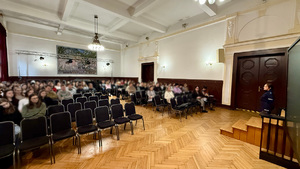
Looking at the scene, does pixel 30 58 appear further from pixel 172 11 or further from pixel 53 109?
pixel 172 11

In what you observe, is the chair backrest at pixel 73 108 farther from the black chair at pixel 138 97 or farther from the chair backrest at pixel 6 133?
the black chair at pixel 138 97

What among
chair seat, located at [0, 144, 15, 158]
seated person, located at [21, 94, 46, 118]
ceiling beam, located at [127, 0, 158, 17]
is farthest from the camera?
ceiling beam, located at [127, 0, 158, 17]

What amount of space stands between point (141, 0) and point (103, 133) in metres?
5.84

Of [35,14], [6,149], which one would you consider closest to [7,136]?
[6,149]

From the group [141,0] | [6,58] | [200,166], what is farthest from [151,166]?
[6,58]

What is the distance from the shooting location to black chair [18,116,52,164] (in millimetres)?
2174

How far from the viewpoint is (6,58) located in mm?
8078

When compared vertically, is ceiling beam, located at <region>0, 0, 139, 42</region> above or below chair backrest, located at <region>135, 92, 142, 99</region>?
above

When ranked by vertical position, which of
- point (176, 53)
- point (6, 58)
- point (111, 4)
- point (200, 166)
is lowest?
point (200, 166)

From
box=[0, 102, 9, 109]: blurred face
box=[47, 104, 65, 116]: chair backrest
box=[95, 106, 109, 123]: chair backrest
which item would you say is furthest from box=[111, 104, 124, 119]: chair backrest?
box=[0, 102, 9, 109]: blurred face

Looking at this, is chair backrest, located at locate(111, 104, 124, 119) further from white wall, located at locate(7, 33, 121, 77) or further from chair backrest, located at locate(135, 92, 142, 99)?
white wall, located at locate(7, 33, 121, 77)

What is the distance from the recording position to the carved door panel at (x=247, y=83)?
5484 mm

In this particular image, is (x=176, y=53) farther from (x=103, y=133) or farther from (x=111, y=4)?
(x=103, y=133)

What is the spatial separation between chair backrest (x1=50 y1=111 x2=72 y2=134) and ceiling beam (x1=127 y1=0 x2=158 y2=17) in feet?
17.6
